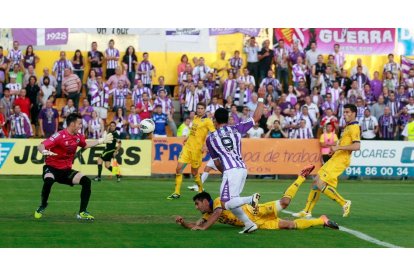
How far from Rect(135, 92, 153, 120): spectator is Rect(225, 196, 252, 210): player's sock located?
18.7 metres

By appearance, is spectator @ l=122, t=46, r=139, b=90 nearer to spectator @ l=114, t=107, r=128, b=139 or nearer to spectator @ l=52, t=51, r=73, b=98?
spectator @ l=114, t=107, r=128, b=139

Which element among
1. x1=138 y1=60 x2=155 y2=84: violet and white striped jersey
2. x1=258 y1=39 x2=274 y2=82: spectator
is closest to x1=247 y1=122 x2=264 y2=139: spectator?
x1=258 y1=39 x2=274 y2=82: spectator

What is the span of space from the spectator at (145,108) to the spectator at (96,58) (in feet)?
7.54

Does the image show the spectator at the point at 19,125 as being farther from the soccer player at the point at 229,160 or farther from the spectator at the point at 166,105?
the soccer player at the point at 229,160

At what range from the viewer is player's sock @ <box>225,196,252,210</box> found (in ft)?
49.9

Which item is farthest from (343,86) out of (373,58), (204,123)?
(204,123)

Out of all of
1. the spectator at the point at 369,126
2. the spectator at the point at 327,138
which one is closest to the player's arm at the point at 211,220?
the spectator at the point at 327,138

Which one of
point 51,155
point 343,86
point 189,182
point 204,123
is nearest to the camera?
point 51,155

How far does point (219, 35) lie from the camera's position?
37125mm

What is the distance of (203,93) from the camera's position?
34.5 meters

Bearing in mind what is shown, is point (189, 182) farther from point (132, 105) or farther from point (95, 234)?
point (95, 234)

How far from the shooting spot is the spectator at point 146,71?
3516 centimetres

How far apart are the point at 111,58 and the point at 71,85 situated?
2.15 m

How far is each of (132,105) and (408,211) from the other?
1549cm
